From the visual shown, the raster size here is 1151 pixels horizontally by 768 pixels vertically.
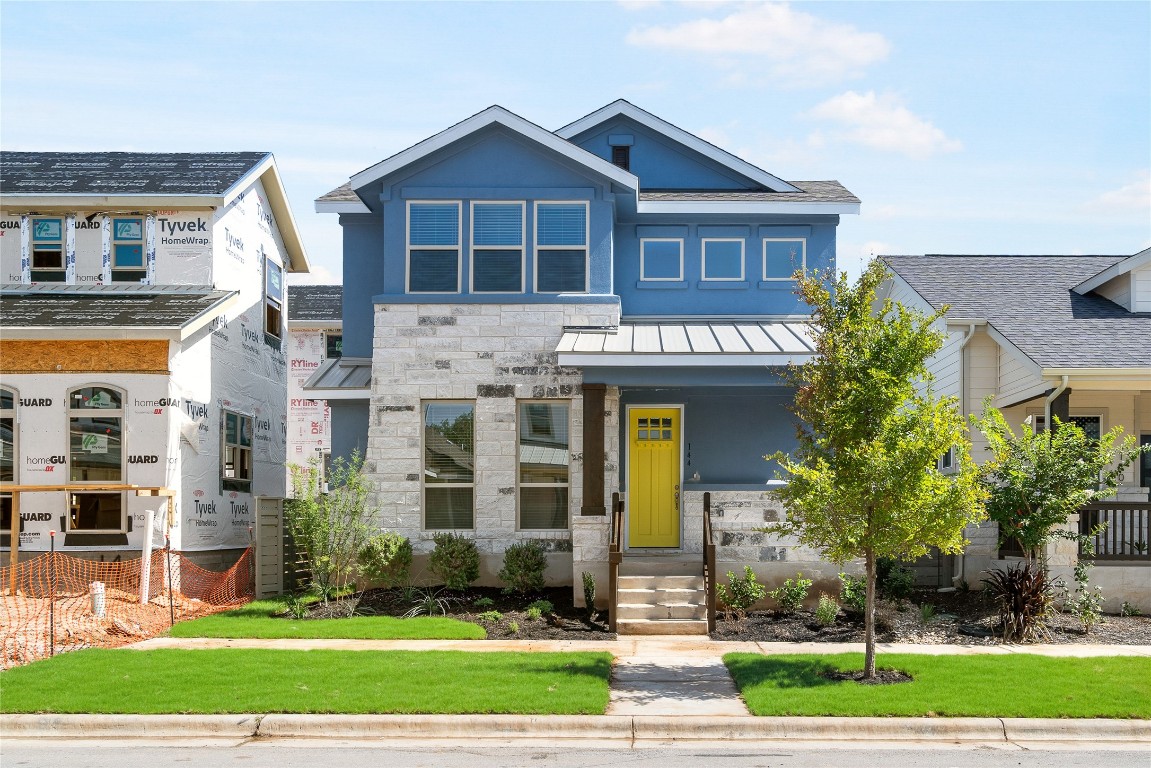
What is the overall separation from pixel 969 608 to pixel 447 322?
9.31 m

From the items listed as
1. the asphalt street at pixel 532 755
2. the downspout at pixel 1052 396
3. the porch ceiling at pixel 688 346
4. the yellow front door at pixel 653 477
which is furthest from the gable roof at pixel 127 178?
the downspout at pixel 1052 396

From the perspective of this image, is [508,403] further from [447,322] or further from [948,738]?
[948,738]

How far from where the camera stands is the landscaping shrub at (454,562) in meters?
17.8

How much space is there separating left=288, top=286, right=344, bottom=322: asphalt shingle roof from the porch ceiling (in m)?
16.4

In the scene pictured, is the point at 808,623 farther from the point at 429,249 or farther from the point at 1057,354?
the point at 429,249

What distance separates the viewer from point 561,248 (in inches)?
748

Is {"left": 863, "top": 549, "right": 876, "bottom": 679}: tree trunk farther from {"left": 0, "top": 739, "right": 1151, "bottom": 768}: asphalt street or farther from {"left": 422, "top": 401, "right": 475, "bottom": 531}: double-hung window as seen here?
{"left": 422, "top": 401, "right": 475, "bottom": 531}: double-hung window

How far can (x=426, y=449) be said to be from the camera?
1884 centimetres

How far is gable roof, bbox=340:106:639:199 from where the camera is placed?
1859 cm

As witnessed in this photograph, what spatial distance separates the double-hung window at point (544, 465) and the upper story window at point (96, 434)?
6.69 meters

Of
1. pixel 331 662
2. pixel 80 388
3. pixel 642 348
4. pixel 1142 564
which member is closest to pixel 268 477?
pixel 80 388

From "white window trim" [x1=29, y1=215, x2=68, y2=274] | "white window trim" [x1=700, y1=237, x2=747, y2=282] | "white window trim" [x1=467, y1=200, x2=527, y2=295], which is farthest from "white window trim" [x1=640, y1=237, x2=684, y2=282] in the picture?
"white window trim" [x1=29, y1=215, x2=68, y2=274]

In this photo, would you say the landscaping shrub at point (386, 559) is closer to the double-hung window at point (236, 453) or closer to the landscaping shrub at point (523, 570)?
the landscaping shrub at point (523, 570)

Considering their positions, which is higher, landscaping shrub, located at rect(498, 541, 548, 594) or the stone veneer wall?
the stone veneer wall
